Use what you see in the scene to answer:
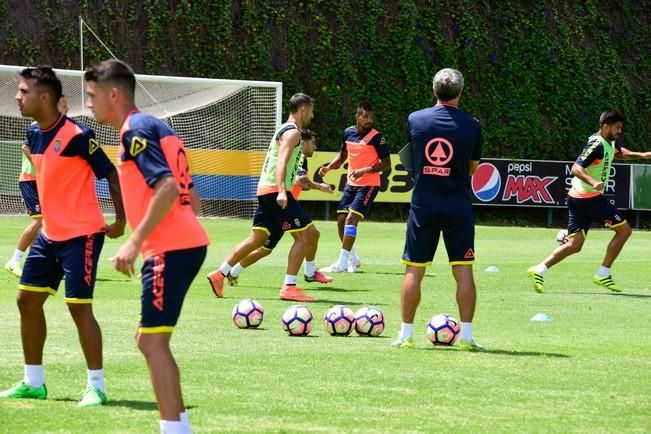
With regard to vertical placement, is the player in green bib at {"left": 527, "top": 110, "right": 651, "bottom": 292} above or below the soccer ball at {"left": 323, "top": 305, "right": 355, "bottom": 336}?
above

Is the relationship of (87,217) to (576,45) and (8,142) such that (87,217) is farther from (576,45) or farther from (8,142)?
(576,45)

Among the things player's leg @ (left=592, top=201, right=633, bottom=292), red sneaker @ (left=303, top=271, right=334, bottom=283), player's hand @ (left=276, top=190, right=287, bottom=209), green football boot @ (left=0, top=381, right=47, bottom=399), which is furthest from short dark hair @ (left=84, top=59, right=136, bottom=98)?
player's leg @ (left=592, top=201, right=633, bottom=292)

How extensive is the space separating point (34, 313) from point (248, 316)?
3995mm

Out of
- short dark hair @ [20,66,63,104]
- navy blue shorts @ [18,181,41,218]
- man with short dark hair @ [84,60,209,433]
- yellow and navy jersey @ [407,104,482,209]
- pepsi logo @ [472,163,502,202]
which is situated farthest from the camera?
pepsi logo @ [472,163,502,202]

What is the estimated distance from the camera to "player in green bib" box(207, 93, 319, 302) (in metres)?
13.9

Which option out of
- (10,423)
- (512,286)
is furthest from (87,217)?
(512,286)

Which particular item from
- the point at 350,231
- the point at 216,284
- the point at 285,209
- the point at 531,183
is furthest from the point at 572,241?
the point at 531,183

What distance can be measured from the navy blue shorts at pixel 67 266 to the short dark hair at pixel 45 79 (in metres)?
0.88

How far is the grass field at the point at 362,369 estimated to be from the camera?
7.09 metres

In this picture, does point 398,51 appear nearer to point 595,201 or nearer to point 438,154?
point 595,201

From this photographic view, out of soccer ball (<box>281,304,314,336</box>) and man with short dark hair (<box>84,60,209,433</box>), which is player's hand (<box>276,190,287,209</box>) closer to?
soccer ball (<box>281,304,314,336</box>)

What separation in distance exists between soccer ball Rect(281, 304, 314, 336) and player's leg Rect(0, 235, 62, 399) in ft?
11.9

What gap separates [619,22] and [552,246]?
17.0 m

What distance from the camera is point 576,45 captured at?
38938 mm
